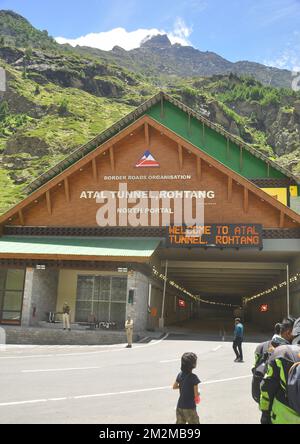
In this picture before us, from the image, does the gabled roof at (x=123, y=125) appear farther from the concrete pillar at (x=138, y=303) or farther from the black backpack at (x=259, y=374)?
the black backpack at (x=259, y=374)

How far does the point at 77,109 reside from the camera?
146 metres

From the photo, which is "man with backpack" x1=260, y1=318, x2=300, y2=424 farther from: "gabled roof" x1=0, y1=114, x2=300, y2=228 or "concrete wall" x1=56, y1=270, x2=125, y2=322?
"concrete wall" x1=56, y1=270, x2=125, y2=322

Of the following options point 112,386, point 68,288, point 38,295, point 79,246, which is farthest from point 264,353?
point 68,288

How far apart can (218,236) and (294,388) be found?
22.3 m

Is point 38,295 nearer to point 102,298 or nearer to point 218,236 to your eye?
point 102,298

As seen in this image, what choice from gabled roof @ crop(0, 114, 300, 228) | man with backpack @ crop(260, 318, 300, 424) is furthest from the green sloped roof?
man with backpack @ crop(260, 318, 300, 424)

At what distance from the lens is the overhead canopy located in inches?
948

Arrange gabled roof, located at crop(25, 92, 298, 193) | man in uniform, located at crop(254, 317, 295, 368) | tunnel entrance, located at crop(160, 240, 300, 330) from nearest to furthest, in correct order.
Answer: man in uniform, located at crop(254, 317, 295, 368)
tunnel entrance, located at crop(160, 240, 300, 330)
gabled roof, located at crop(25, 92, 298, 193)

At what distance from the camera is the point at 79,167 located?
96.5ft

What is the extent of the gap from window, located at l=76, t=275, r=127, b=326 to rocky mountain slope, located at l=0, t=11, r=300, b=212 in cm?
5966

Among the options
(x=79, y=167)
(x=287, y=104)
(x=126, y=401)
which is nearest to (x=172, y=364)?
(x=126, y=401)

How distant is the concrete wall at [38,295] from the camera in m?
24.8

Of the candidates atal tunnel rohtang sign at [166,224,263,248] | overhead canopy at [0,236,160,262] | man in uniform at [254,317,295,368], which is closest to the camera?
man in uniform at [254,317,295,368]

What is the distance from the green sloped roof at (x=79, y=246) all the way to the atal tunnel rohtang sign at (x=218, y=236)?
4.51 ft
